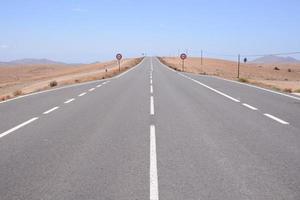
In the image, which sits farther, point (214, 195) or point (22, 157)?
point (22, 157)

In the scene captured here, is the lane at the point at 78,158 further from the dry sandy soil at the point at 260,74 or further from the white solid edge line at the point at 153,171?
the dry sandy soil at the point at 260,74

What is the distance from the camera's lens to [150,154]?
8703 mm

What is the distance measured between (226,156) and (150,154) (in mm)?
1310

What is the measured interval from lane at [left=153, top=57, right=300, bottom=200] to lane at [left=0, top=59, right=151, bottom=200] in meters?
0.42

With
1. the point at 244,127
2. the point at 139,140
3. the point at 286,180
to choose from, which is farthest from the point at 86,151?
the point at 244,127

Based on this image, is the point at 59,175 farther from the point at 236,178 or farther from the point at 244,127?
the point at 244,127

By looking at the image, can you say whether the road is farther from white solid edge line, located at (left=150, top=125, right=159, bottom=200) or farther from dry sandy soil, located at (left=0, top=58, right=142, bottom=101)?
dry sandy soil, located at (left=0, top=58, right=142, bottom=101)

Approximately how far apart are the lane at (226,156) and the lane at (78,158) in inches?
16.7

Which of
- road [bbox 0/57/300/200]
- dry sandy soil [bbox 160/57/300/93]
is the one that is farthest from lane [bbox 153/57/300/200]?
dry sandy soil [bbox 160/57/300/93]

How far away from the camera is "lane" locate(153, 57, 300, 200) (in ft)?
21.3

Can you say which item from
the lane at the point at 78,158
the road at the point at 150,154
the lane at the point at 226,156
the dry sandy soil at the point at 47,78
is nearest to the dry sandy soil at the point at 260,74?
the dry sandy soil at the point at 47,78

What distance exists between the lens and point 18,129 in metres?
11.8

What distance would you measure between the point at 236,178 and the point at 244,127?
492 centimetres

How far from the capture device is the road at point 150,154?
6.51 metres
